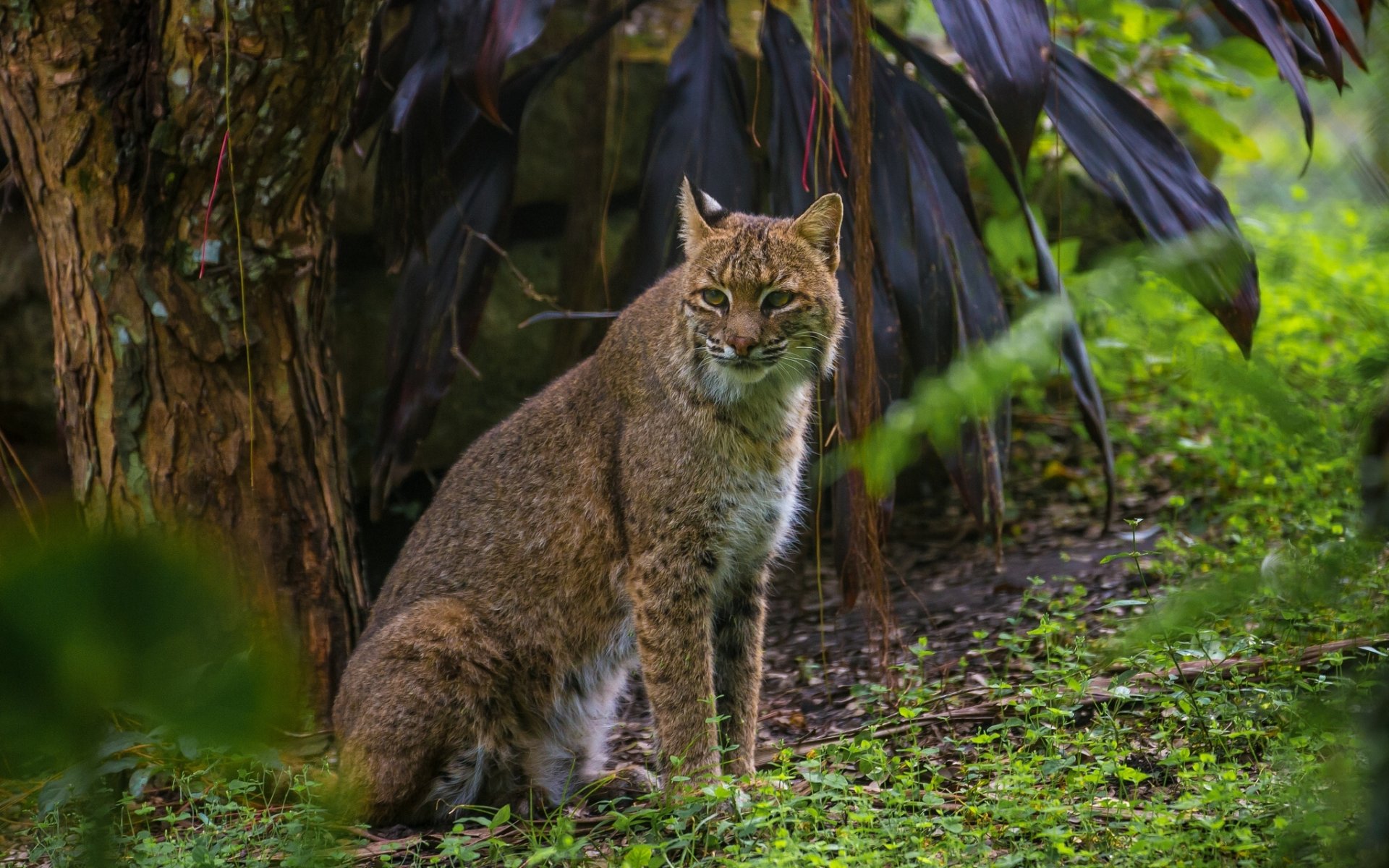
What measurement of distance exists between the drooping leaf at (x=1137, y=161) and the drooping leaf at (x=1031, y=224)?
227mm

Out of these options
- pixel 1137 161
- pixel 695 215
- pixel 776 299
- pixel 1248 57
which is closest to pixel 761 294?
pixel 776 299

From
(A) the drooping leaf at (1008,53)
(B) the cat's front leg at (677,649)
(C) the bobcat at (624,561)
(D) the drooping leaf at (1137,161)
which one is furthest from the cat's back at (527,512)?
(D) the drooping leaf at (1137,161)

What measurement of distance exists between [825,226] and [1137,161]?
3.98 feet

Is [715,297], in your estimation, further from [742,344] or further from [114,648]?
[114,648]

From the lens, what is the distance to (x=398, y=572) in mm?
3883

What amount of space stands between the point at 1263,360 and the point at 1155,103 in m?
5.99

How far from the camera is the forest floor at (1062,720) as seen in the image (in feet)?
5.93

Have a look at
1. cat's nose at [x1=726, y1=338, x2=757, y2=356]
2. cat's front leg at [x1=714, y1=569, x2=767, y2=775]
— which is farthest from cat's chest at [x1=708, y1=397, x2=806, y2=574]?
cat's nose at [x1=726, y1=338, x2=757, y2=356]

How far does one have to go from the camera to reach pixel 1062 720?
326 cm

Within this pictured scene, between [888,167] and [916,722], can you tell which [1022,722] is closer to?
[916,722]

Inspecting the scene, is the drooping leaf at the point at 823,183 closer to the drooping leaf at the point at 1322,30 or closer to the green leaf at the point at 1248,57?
the drooping leaf at the point at 1322,30

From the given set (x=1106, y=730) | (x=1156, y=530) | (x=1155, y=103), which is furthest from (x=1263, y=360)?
(x=1155, y=103)

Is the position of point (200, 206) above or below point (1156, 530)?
above

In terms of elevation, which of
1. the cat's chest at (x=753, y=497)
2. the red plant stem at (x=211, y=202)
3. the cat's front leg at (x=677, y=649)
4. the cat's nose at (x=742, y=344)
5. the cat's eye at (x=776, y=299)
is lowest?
the cat's front leg at (x=677, y=649)
